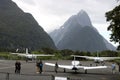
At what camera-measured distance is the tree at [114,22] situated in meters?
37.8

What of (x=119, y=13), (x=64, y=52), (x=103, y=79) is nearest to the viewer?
(x=103, y=79)

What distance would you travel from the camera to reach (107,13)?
39.8m

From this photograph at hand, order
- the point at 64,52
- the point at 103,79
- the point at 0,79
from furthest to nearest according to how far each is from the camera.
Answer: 1. the point at 64,52
2. the point at 103,79
3. the point at 0,79

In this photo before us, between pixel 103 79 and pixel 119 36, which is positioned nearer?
pixel 103 79

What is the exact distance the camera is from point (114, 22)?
38594 millimetres

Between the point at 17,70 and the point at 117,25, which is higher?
the point at 117,25

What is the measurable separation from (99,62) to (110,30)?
47.4 meters

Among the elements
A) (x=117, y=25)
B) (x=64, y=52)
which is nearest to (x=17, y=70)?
(x=117, y=25)

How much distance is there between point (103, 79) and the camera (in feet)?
110

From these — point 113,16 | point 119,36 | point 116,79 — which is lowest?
point 116,79

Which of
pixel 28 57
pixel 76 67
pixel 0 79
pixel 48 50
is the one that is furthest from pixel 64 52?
pixel 0 79

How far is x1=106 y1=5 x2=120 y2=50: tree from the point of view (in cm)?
3776

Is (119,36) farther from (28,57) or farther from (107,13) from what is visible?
(28,57)

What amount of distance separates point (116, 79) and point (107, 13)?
9499mm
